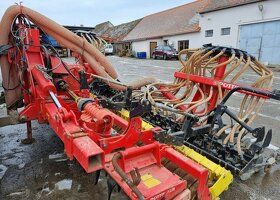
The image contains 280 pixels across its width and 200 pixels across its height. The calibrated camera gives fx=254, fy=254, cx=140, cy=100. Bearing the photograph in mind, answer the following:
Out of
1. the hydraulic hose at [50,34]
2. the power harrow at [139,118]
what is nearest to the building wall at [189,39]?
the power harrow at [139,118]

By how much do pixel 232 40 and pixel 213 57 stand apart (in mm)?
18405

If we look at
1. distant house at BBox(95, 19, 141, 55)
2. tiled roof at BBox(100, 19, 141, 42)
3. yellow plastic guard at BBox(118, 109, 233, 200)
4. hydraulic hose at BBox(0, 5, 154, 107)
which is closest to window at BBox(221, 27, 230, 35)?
distant house at BBox(95, 19, 141, 55)

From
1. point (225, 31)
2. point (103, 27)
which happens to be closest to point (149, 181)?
point (225, 31)

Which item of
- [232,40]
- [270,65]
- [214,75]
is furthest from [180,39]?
[214,75]

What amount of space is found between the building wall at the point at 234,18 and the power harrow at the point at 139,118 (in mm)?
16303

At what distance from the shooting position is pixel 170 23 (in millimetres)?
29672

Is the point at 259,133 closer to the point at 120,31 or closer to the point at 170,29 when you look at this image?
the point at 170,29

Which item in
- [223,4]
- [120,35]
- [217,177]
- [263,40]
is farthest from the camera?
[120,35]

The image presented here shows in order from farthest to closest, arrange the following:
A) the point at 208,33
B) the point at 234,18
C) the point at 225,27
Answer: the point at 208,33, the point at 225,27, the point at 234,18

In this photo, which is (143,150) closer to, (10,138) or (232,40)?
(10,138)

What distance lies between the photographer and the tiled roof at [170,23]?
26.1 m

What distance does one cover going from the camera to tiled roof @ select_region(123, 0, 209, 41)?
26.1 m

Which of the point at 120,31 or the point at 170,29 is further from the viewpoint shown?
the point at 120,31

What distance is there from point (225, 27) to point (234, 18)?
3.70ft
